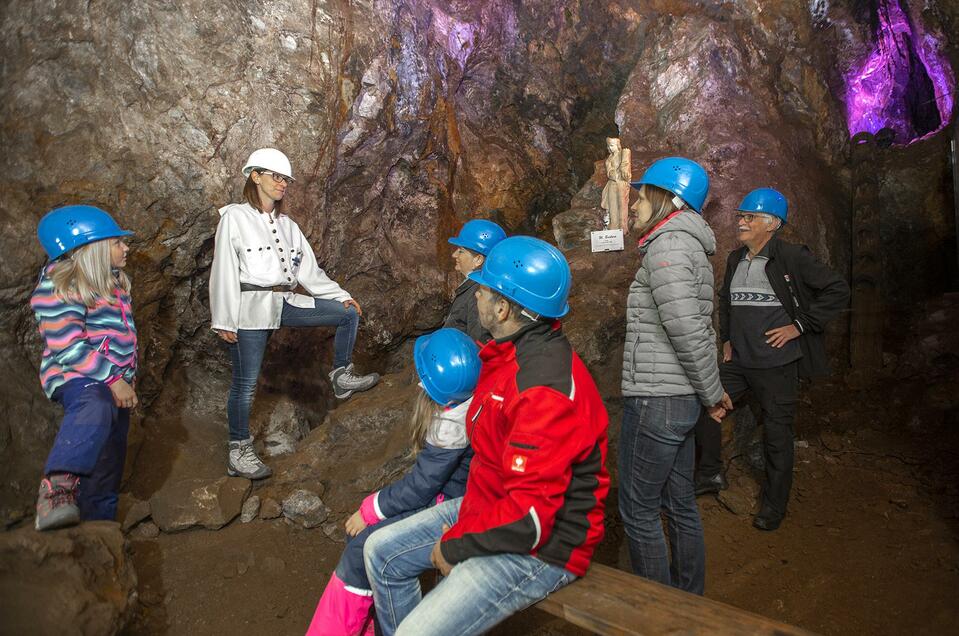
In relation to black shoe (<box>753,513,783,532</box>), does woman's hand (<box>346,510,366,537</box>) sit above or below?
above

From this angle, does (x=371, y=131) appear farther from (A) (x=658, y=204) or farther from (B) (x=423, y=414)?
(B) (x=423, y=414)

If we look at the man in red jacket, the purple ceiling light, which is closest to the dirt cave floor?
the man in red jacket

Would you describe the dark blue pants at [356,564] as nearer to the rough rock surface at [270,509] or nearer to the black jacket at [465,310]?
the black jacket at [465,310]

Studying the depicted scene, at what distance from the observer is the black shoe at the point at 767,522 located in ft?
14.5

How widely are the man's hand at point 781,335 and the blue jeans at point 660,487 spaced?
1.48m

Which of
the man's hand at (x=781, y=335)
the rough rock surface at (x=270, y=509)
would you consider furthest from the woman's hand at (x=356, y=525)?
the man's hand at (x=781, y=335)

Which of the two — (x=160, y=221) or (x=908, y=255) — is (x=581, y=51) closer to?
(x=908, y=255)

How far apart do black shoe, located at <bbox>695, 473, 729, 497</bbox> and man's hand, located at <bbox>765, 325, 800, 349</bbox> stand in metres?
1.39

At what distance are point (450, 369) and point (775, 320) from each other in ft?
8.92

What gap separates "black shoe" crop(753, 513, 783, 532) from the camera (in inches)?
174

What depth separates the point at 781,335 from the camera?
406 centimetres

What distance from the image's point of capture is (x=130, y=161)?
4973 millimetres

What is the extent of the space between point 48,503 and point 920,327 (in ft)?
30.4

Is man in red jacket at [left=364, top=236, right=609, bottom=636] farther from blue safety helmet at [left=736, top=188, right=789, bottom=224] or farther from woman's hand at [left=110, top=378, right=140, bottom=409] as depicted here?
blue safety helmet at [left=736, top=188, right=789, bottom=224]
